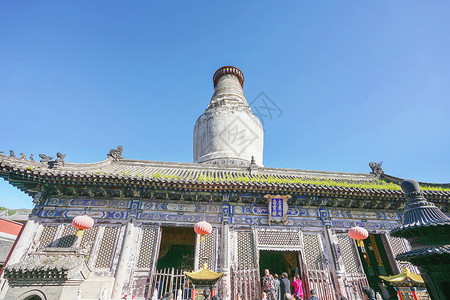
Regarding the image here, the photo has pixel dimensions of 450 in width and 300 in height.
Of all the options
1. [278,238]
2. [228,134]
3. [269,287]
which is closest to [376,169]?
[278,238]

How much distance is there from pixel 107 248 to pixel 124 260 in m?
0.80

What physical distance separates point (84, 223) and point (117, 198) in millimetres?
1491

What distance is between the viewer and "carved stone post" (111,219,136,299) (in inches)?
287

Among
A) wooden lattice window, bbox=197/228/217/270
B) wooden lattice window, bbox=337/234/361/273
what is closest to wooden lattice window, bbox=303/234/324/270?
wooden lattice window, bbox=337/234/361/273

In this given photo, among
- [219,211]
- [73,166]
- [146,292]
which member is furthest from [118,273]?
[73,166]

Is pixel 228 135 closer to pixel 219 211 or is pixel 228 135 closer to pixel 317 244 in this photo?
pixel 219 211

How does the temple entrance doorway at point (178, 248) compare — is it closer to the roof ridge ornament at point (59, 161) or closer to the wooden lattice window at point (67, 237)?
the wooden lattice window at point (67, 237)

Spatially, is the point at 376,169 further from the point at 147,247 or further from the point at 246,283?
the point at 147,247

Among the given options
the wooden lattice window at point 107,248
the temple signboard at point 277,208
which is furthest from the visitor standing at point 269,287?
the wooden lattice window at point 107,248

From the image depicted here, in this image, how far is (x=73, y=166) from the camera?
986 cm

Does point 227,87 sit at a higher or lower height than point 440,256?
higher

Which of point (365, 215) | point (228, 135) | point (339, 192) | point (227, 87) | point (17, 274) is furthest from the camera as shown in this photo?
point (227, 87)

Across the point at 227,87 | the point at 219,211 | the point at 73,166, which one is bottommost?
the point at 219,211

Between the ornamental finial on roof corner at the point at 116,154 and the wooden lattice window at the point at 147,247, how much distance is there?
17.9ft
